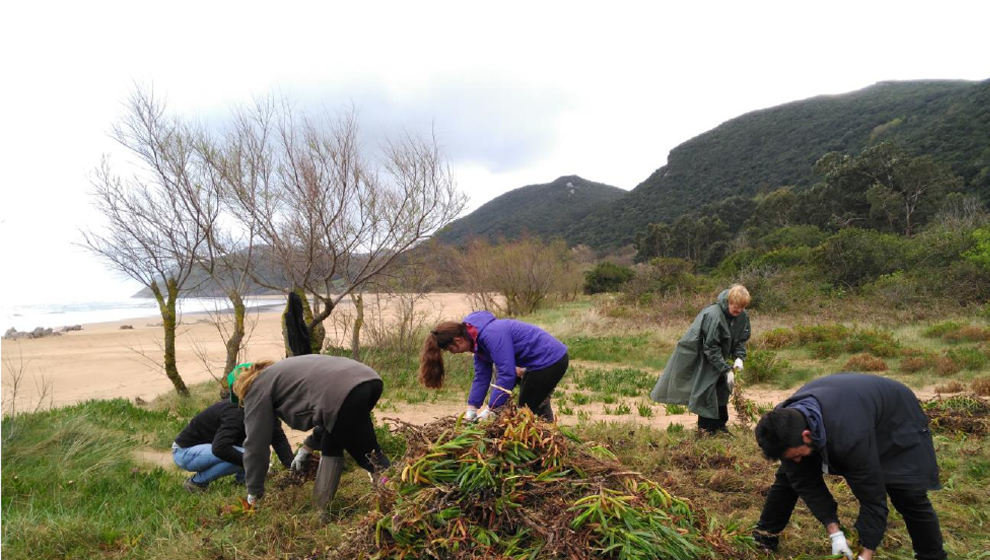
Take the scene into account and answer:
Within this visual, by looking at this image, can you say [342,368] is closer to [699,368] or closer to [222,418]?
[222,418]

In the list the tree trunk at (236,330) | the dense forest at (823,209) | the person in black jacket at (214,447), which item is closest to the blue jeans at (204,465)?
the person in black jacket at (214,447)

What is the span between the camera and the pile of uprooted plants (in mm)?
1989

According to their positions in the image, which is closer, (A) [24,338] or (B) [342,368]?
(B) [342,368]

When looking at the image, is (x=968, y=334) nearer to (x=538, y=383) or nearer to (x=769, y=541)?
(x=769, y=541)

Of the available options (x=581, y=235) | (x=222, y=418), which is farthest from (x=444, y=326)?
(x=581, y=235)

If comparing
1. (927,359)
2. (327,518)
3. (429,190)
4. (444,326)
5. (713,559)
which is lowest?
(927,359)

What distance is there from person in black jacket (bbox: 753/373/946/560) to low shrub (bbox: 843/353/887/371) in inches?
283

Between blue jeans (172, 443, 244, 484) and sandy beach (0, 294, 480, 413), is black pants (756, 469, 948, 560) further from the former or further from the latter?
sandy beach (0, 294, 480, 413)

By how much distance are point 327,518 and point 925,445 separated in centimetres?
344

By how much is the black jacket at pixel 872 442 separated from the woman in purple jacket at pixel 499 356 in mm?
1766

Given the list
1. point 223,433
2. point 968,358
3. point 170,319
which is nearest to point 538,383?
point 223,433

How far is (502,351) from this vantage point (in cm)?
377

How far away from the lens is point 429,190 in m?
9.05

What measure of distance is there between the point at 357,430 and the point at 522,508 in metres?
1.80
